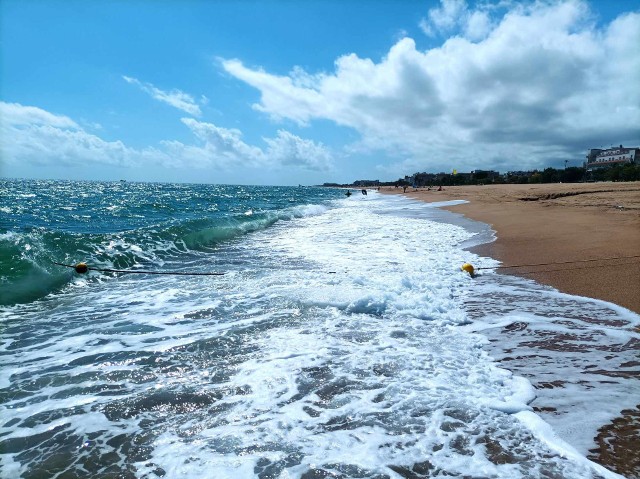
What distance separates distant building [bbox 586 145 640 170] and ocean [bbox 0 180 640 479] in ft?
329

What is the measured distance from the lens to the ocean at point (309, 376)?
2.70m

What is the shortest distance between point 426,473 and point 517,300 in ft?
14.1

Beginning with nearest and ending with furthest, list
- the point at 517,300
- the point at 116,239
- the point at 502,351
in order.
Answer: the point at 502,351, the point at 517,300, the point at 116,239

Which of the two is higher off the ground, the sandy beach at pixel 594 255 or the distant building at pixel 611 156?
the distant building at pixel 611 156

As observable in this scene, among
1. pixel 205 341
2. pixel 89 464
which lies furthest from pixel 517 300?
pixel 89 464

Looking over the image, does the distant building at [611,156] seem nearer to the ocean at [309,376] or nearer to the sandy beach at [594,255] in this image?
the sandy beach at [594,255]

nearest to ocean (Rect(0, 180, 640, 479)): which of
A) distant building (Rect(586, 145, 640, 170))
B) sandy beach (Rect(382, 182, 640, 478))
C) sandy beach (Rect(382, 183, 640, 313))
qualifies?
sandy beach (Rect(382, 182, 640, 478))

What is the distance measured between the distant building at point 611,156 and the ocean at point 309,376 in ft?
329

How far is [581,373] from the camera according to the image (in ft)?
12.0

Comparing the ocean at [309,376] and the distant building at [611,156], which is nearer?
the ocean at [309,376]

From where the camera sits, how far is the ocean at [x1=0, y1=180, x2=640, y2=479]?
8.86ft

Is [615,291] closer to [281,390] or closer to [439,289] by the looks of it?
[439,289]

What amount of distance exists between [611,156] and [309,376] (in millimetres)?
119838

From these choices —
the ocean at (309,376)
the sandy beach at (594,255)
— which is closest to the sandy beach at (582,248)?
the sandy beach at (594,255)
